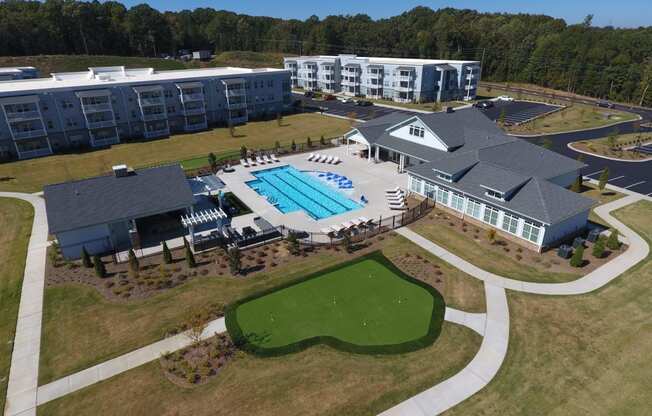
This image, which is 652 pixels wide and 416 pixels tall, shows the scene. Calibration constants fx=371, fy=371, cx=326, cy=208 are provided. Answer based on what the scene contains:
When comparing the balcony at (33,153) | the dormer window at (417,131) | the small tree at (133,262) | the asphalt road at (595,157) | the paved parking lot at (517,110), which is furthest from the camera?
the paved parking lot at (517,110)

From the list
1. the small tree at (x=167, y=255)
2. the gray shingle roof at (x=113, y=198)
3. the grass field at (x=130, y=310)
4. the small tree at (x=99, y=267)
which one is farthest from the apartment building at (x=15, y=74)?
the small tree at (x=167, y=255)

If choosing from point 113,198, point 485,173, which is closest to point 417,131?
point 485,173

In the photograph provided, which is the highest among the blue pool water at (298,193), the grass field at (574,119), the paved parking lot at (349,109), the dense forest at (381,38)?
the dense forest at (381,38)

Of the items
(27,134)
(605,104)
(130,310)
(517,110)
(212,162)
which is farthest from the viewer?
(605,104)

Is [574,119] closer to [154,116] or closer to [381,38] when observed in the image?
[154,116]

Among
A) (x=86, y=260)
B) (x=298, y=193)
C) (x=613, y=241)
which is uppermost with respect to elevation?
(x=613, y=241)

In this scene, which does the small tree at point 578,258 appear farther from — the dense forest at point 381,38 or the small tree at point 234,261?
the dense forest at point 381,38

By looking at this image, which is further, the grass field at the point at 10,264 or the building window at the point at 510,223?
the building window at the point at 510,223
